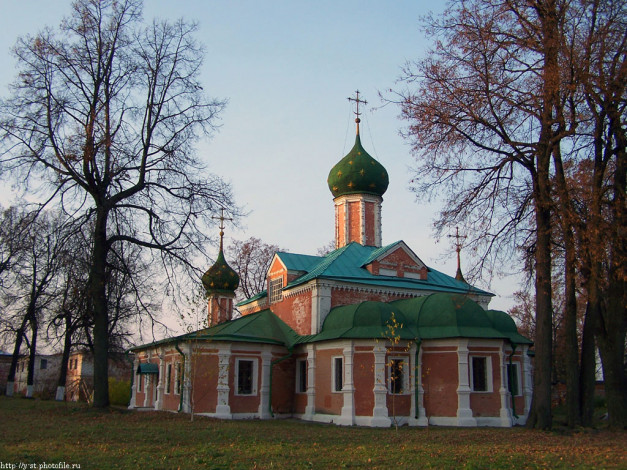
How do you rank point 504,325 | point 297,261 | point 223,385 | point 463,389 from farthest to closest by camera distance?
1. point 297,261
2. point 504,325
3. point 223,385
4. point 463,389

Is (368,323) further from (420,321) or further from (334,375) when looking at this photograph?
(334,375)

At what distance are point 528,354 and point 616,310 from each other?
7.10 m

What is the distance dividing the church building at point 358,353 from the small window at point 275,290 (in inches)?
1.9

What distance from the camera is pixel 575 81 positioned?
47.0 feet

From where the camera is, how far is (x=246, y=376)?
22234 millimetres

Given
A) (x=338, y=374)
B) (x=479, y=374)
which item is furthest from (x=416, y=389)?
(x=338, y=374)

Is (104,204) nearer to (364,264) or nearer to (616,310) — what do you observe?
(364,264)

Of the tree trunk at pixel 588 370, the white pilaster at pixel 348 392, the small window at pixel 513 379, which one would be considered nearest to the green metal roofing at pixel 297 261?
the white pilaster at pixel 348 392

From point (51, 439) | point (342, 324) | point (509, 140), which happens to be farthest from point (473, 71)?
point (51, 439)

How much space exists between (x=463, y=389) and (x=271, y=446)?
9059 millimetres

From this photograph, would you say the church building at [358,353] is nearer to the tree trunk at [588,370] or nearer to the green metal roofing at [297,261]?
the green metal roofing at [297,261]

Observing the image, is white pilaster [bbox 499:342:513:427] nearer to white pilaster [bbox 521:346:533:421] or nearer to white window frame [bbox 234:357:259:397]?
white pilaster [bbox 521:346:533:421]

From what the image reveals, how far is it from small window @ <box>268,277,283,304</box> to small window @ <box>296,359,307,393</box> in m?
3.63

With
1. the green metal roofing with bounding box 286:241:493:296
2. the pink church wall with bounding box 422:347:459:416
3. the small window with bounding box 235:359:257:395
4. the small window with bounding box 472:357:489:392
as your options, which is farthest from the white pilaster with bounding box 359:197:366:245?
the small window with bounding box 472:357:489:392
